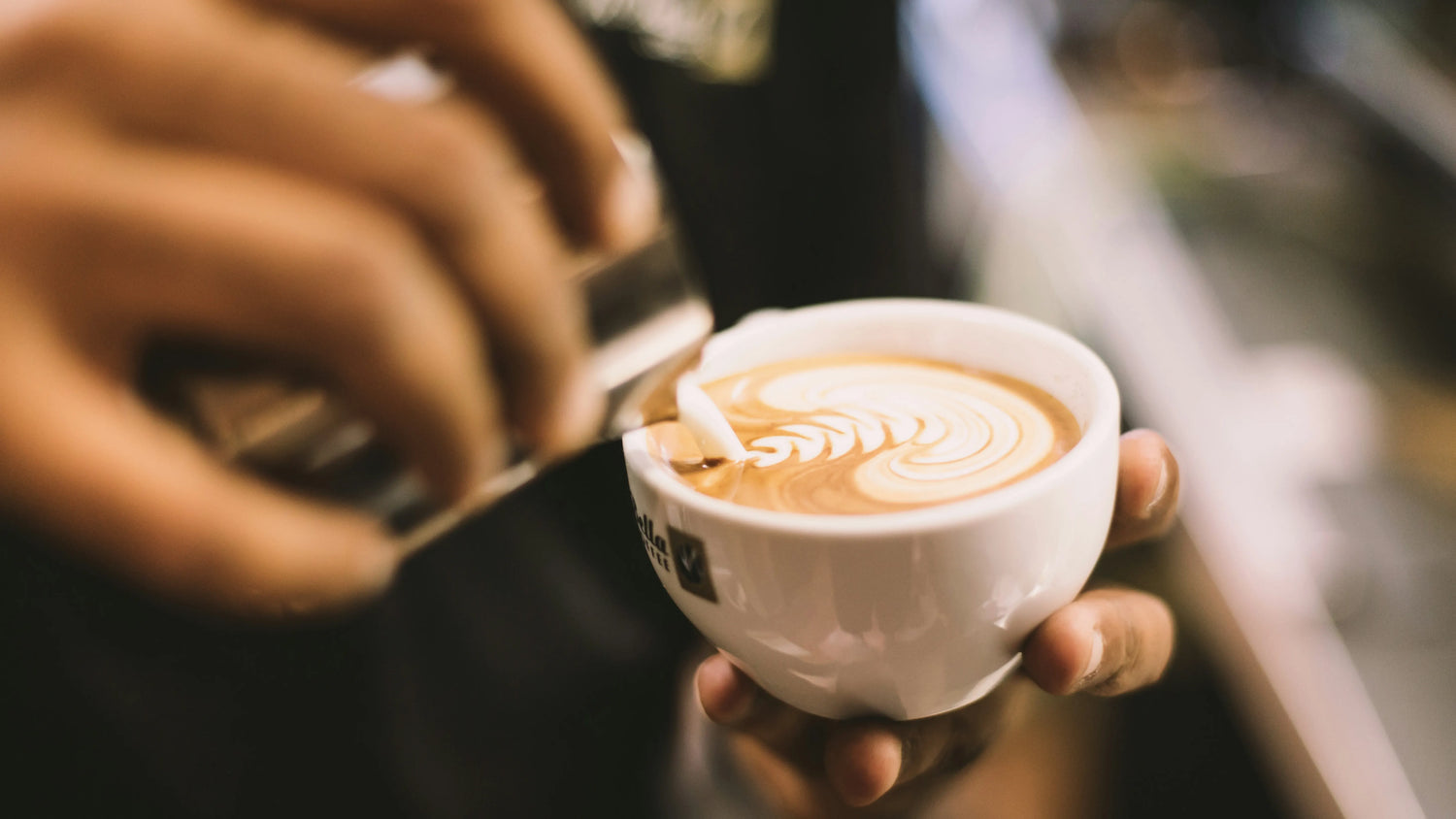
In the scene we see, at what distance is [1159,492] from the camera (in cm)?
85

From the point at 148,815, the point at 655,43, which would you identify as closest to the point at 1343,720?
the point at 655,43

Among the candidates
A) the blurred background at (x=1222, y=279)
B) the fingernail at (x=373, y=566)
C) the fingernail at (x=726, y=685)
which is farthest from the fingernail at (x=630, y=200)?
the blurred background at (x=1222, y=279)

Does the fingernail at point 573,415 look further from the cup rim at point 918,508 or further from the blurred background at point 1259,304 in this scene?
the blurred background at point 1259,304

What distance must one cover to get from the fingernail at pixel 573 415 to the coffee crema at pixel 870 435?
0.30 m

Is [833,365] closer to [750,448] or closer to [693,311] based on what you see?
[750,448]

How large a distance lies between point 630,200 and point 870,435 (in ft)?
1.38

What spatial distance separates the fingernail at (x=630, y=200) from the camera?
0.46 meters

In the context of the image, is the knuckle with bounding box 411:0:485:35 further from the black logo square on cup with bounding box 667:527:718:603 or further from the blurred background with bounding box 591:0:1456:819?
the blurred background with bounding box 591:0:1456:819

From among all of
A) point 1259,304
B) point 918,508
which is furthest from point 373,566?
point 1259,304

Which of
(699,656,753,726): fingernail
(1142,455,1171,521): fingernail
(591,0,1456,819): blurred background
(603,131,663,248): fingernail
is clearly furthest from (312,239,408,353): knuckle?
(591,0,1456,819): blurred background

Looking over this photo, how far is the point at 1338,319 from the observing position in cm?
201

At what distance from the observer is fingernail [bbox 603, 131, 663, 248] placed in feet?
1.51

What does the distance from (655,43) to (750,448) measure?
0.94 m

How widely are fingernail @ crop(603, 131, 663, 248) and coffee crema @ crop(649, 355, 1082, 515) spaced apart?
0.28 m
